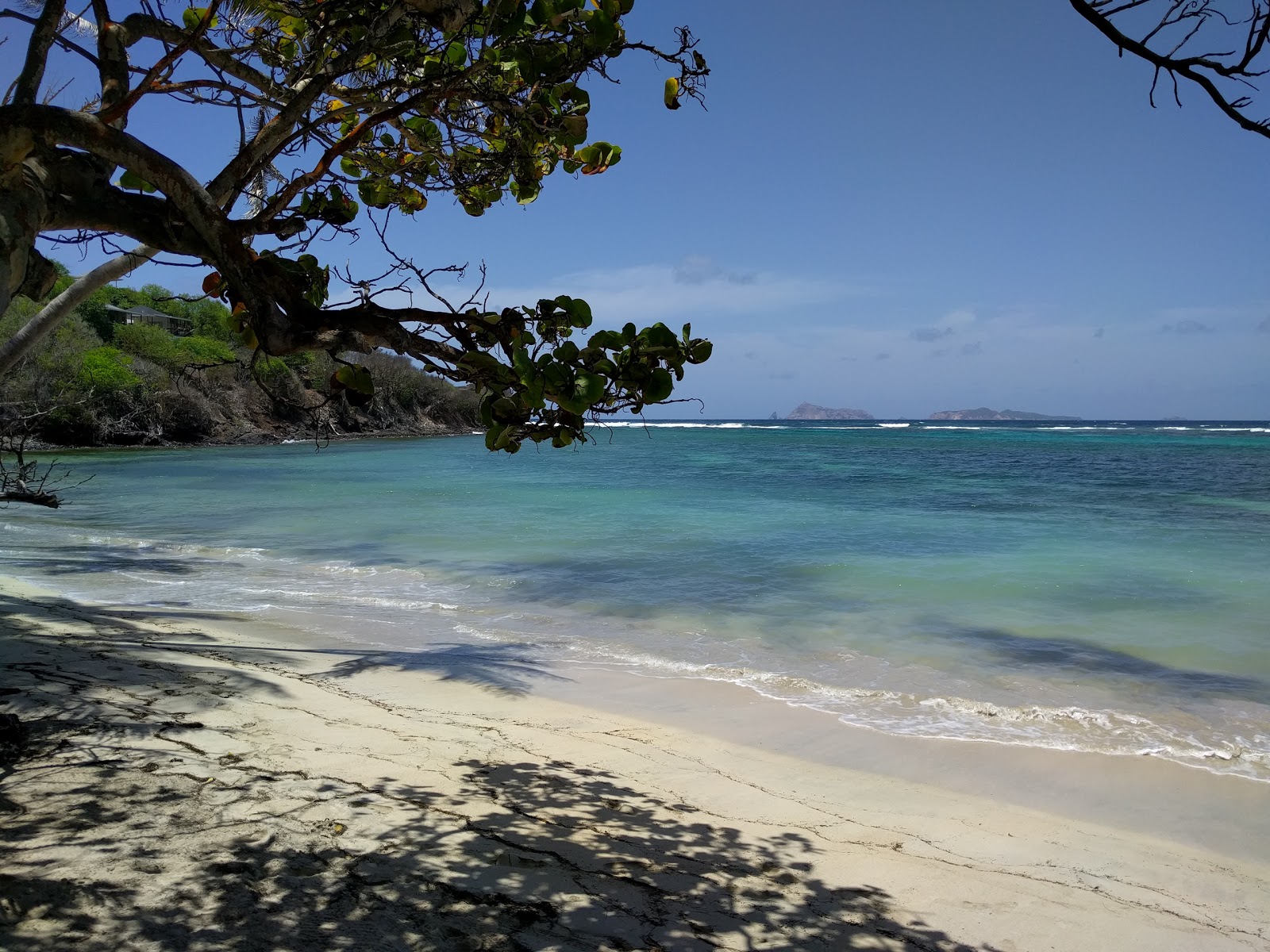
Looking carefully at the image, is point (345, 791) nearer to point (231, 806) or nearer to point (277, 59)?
point (231, 806)

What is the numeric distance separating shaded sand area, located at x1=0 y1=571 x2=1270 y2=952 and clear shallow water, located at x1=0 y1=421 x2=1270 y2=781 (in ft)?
5.22

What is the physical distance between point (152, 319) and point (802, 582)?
159 feet

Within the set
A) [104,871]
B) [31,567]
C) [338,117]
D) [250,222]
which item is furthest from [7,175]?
[31,567]

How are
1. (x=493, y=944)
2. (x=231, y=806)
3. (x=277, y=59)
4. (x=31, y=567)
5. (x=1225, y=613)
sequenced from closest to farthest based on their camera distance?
(x=493, y=944) → (x=231, y=806) → (x=277, y=59) → (x=1225, y=613) → (x=31, y=567)

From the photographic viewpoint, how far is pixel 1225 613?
8.64m

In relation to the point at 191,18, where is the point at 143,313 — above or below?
above

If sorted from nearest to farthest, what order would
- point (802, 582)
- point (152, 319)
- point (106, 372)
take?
point (802, 582) < point (106, 372) < point (152, 319)

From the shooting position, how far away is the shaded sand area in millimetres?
2387

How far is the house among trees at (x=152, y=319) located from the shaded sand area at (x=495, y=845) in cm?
4523

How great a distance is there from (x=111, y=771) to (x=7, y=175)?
2215mm

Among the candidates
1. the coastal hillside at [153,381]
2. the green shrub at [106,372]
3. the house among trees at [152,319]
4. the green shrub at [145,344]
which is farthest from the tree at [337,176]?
the house among trees at [152,319]

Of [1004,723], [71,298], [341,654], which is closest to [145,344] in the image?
[341,654]

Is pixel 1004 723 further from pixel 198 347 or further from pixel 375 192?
pixel 198 347

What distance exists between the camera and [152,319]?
46.9 meters
